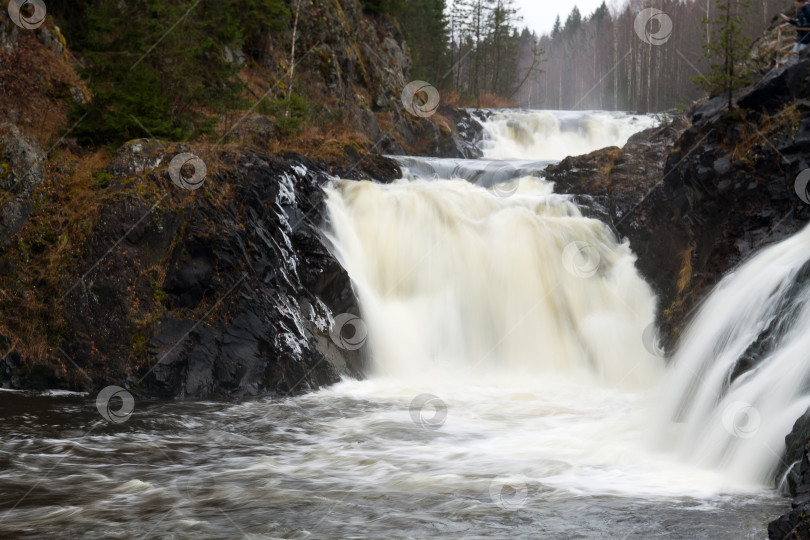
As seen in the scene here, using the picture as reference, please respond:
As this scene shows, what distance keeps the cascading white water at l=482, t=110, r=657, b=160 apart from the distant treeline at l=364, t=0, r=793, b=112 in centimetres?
362

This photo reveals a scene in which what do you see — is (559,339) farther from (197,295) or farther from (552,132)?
(552,132)

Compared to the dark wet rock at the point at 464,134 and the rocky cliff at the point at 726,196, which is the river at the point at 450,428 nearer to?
the rocky cliff at the point at 726,196

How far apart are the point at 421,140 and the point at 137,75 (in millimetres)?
15057

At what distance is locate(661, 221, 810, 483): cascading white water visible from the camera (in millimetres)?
6082

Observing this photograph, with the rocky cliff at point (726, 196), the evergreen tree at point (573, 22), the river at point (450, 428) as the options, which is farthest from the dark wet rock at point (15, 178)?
the evergreen tree at point (573, 22)

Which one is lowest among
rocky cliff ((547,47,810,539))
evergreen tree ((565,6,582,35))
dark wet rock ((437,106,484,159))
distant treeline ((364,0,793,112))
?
rocky cliff ((547,47,810,539))

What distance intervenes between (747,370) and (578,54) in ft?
267

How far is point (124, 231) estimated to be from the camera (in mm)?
10023

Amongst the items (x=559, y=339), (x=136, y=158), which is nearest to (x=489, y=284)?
(x=559, y=339)

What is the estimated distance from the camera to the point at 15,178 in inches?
400

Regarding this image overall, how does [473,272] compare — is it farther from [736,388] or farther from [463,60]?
[463,60]

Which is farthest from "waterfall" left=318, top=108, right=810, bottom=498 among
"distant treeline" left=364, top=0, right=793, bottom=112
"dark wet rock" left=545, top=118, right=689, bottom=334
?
"distant treeline" left=364, top=0, right=793, bottom=112

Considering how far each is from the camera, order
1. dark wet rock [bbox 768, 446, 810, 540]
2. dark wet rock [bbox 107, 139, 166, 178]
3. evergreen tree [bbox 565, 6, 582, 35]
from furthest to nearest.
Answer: evergreen tree [bbox 565, 6, 582, 35] < dark wet rock [bbox 107, 139, 166, 178] < dark wet rock [bbox 768, 446, 810, 540]

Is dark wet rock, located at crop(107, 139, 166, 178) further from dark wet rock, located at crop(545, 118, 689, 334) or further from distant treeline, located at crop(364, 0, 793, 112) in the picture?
distant treeline, located at crop(364, 0, 793, 112)
